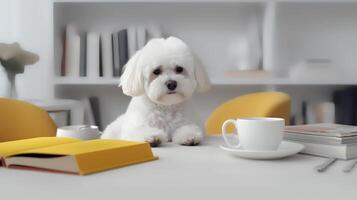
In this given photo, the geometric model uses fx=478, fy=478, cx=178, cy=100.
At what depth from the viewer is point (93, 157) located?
762 millimetres

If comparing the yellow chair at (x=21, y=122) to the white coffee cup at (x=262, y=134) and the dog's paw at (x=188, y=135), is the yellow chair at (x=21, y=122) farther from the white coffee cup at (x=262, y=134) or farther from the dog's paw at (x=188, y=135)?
the white coffee cup at (x=262, y=134)

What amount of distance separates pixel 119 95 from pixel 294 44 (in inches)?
43.1

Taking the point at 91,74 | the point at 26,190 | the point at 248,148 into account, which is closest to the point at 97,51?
the point at 91,74

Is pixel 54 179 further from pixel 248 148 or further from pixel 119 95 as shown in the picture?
pixel 119 95

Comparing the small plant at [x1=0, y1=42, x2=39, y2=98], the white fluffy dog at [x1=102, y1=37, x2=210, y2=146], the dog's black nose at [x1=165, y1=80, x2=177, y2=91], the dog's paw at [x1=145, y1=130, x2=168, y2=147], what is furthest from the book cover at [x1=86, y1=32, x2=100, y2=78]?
the dog's paw at [x1=145, y1=130, x2=168, y2=147]

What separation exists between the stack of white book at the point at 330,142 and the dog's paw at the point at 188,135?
252 millimetres

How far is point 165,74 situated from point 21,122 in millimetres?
538

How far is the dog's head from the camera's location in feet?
4.34

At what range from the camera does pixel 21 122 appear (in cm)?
158

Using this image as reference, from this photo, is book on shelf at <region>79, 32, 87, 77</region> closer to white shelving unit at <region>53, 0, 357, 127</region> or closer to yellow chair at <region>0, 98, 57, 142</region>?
white shelving unit at <region>53, 0, 357, 127</region>

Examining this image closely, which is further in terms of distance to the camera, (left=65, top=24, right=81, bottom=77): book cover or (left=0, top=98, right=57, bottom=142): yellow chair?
(left=65, top=24, right=81, bottom=77): book cover

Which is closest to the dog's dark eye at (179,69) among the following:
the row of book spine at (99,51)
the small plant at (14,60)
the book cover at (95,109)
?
the small plant at (14,60)

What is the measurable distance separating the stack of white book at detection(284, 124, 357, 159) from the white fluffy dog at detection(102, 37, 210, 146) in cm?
35

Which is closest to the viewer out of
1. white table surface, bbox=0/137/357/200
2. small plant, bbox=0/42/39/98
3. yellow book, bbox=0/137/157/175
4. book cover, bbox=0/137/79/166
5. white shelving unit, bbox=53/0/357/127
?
white table surface, bbox=0/137/357/200
